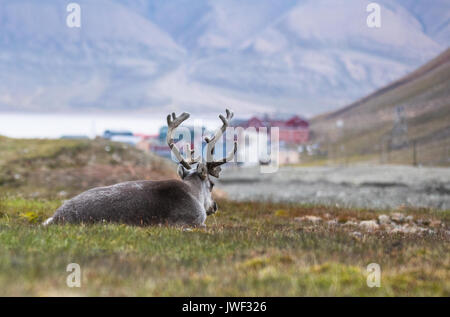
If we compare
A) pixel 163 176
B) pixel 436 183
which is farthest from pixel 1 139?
pixel 436 183

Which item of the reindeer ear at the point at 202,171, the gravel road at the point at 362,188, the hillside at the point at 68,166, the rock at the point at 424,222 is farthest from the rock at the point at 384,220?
the hillside at the point at 68,166

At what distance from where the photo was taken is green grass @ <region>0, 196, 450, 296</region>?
755cm

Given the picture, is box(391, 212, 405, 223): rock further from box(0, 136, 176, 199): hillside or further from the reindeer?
box(0, 136, 176, 199): hillside

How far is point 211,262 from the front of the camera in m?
8.94

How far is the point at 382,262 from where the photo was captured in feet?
30.7

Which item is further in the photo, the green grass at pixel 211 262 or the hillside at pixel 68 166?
the hillside at pixel 68 166

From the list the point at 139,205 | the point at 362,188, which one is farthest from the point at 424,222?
the point at 362,188

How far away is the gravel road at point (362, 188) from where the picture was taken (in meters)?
38.3

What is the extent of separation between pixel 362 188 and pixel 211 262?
44.3 m

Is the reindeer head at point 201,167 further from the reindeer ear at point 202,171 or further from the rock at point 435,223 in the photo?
the rock at point 435,223

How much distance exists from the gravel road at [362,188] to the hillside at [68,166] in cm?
655

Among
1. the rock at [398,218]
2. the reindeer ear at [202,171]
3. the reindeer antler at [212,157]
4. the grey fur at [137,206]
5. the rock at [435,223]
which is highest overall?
the reindeer antler at [212,157]
